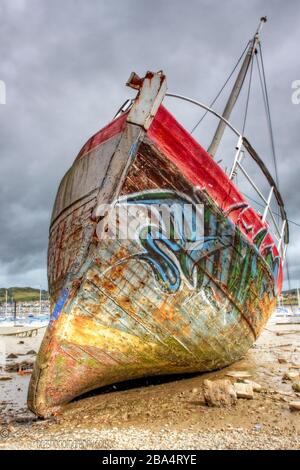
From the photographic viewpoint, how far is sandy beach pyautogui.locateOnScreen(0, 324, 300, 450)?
11.0 feet

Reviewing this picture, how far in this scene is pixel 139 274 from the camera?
183 inches

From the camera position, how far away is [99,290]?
4453 millimetres

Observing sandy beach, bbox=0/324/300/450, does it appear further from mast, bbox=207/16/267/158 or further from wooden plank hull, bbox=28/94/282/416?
mast, bbox=207/16/267/158

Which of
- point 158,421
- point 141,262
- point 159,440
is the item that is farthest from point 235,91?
point 159,440

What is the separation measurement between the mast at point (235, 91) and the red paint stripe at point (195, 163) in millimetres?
4210

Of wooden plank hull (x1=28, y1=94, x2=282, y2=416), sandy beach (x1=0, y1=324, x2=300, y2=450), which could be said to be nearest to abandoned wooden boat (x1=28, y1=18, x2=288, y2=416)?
wooden plank hull (x1=28, y1=94, x2=282, y2=416)

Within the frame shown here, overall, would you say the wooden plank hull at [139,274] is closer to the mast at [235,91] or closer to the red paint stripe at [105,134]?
the red paint stripe at [105,134]

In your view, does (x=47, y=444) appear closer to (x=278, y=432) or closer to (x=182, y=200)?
(x=278, y=432)

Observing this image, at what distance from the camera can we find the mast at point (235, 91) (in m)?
9.45

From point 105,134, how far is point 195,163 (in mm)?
1349

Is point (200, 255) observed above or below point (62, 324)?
above

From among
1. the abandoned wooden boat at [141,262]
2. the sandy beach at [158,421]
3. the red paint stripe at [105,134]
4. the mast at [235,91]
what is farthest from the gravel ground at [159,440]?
the mast at [235,91]

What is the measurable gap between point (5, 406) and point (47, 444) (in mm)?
2101
